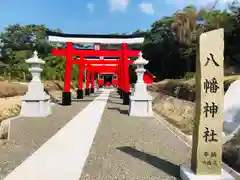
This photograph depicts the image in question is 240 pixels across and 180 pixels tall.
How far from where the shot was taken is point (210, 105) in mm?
4191

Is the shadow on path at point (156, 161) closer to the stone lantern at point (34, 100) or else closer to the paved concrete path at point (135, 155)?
the paved concrete path at point (135, 155)

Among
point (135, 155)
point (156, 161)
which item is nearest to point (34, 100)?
point (135, 155)

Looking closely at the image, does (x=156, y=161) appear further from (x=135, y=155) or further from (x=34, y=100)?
(x=34, y=100)

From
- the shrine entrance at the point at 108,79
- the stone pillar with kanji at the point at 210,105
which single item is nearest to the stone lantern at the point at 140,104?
the stone pillar with kanji at the point at 210,105

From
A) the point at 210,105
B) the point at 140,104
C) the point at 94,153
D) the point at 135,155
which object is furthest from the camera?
the point at 140,104

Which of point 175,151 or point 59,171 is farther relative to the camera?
point 175,151

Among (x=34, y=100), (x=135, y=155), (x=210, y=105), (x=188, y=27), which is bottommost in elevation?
(x=135, y=155)

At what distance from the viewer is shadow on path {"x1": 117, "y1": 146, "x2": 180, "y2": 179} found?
4.70 metres

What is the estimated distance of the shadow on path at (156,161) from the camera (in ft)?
15.4

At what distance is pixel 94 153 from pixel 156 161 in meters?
1.24

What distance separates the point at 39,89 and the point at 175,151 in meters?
6.82

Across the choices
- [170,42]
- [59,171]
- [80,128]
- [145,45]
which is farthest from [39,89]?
[145,45]

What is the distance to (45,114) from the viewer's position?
37.4ft

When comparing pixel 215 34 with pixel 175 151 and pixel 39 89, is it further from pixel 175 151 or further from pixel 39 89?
pixel 39 89
